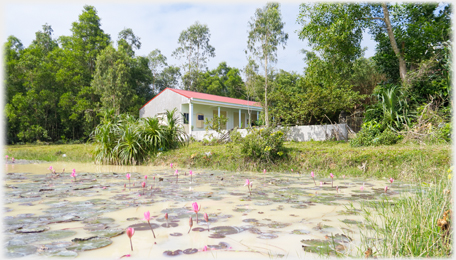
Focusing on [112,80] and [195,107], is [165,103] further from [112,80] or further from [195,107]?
[112,80]

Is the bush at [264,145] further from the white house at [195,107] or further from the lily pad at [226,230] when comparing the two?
the white house at [195,107]

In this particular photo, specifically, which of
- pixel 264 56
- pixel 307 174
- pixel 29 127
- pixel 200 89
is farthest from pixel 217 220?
pixel 200 89

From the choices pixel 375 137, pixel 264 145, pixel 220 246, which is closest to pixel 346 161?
pixel 264 145

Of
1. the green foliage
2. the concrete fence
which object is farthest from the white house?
the green foliage

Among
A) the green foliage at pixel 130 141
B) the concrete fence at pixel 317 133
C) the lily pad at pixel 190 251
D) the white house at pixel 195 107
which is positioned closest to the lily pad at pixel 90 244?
the lily pad at pixel 190 251

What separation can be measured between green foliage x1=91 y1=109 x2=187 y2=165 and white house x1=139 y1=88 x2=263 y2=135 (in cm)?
811

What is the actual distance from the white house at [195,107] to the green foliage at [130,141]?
811cm

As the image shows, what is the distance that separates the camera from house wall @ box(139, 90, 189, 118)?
19.2 m

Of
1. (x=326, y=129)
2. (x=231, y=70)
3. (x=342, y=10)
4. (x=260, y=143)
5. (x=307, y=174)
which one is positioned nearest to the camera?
(x=307, y=174)

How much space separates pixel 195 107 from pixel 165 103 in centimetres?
243

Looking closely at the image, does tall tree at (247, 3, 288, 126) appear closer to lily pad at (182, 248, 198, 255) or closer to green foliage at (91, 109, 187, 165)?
green foliage at (91, 109, 187, 165)

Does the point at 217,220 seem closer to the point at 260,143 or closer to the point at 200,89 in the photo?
the point at 260,143

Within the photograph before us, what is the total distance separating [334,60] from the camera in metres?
11.1

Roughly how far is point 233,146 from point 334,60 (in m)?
6.36
